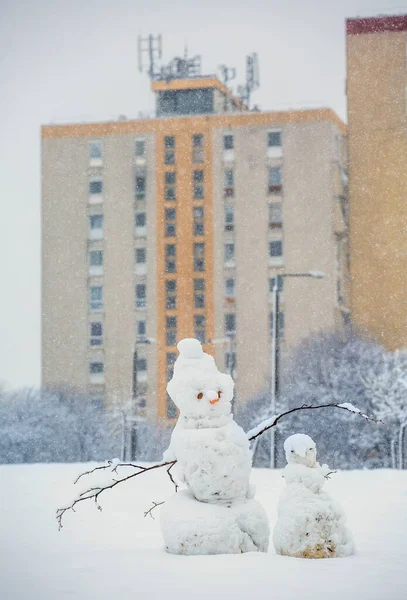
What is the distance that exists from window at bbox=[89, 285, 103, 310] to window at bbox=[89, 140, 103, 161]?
8997mm

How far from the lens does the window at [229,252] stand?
90.4 m

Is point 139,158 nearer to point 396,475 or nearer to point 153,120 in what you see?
point 153,120

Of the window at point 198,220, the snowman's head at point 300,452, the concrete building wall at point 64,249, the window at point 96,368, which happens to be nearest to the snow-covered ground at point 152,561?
the snowman's head at point 300,452

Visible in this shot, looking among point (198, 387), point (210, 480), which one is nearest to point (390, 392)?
point (198, 387)

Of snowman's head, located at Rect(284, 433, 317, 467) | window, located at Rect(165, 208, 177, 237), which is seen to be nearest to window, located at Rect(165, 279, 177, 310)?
window, located at Rect(165, 208, 177, 237)

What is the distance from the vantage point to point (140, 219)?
92.9 meters

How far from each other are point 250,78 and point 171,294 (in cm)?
1609

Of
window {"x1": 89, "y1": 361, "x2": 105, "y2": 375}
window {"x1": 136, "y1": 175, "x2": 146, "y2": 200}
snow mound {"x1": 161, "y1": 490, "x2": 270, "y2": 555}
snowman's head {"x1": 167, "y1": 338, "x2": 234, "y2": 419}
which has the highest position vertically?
window {"x1": 136, "y1": 175, "x2": 146, "y2": 200}

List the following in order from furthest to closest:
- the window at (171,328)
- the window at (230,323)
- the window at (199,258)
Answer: the window at (171,328)
the window at (199,258)
the window at (230,323)

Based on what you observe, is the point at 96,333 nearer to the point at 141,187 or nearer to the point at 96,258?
the point at 96,258

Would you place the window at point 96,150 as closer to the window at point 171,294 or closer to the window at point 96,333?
the window at point 171,294

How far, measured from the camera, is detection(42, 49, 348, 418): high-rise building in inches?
3442

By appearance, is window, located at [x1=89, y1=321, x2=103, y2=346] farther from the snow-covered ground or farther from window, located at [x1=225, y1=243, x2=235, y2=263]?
the snow-covered ground

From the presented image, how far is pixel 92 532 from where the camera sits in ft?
49.0
